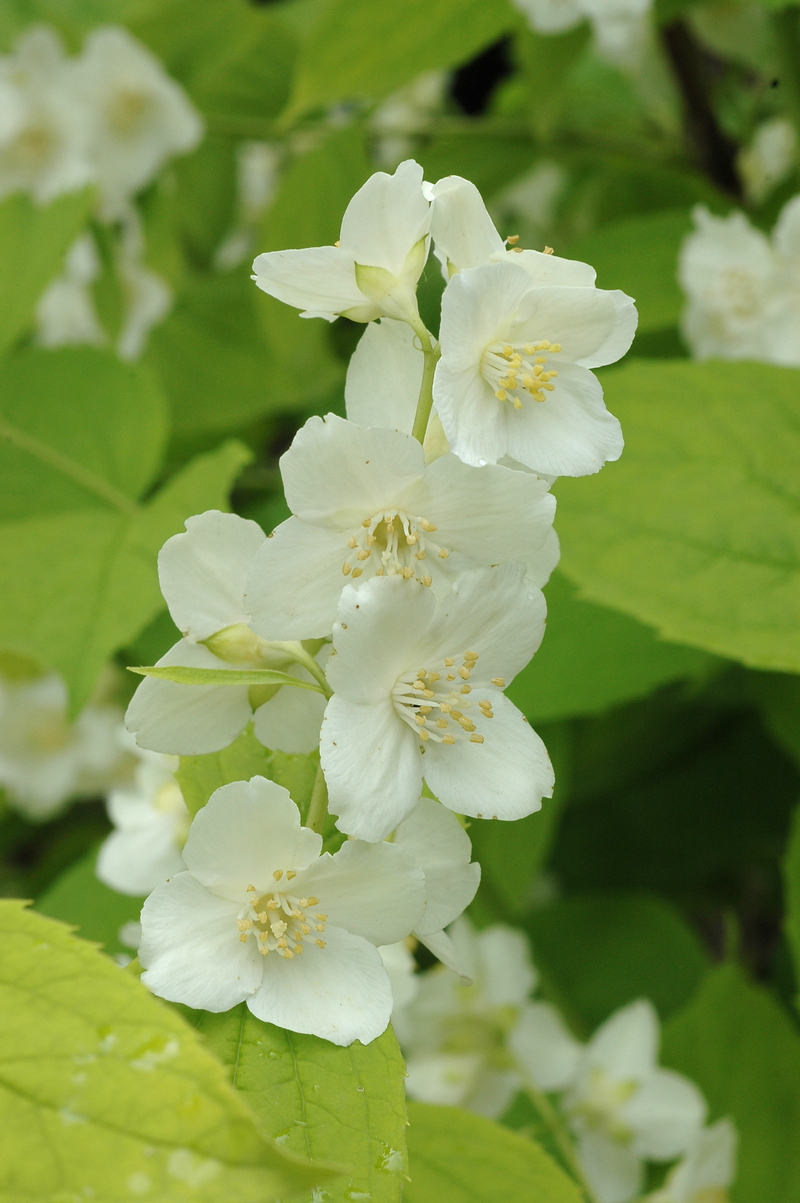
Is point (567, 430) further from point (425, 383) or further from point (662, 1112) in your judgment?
point (662, 1112)

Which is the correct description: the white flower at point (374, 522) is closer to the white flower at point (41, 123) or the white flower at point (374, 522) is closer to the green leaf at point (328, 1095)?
the green leaf at point (328, 1095)

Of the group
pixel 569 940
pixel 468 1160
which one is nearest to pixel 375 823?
pixel 468 1160

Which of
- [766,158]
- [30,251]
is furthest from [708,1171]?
[766,158]

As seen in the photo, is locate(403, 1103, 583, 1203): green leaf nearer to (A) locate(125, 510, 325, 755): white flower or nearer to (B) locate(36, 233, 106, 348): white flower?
(A) locate(125, 510, 325, 755): white flower

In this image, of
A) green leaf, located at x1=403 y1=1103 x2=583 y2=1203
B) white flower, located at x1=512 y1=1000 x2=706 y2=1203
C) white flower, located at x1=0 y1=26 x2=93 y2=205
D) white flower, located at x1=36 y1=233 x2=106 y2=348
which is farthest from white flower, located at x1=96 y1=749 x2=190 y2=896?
white flower, located at x1=36 y1=233 x2=106 y2=348

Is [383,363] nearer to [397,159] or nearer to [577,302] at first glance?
[577,302]

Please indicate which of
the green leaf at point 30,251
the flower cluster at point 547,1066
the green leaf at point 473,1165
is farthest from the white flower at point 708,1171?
the green leaf at point 30,251
